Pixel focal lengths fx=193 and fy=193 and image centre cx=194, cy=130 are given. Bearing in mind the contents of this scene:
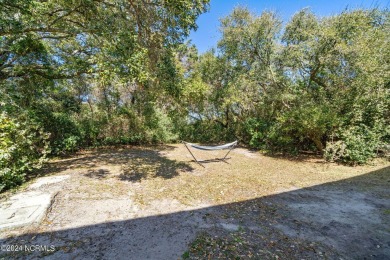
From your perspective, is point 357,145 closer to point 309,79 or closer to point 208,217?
point 309,79

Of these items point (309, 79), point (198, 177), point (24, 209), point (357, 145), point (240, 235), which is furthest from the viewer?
point (309, 79)

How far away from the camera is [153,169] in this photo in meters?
6.11

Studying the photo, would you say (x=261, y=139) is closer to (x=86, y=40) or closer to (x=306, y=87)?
(x=306, y=87)

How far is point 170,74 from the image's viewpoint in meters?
5.62

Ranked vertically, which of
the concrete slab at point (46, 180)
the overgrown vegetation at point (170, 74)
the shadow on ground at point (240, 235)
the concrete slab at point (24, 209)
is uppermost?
the overgrown vegetation at point (170, 74)

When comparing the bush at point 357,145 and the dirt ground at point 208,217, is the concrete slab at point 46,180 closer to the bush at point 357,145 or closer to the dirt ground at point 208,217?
the dirt ground at point 208,217

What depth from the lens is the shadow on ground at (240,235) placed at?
2379 mm

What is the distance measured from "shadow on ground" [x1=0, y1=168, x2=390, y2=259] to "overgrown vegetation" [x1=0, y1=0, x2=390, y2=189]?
2.70 m

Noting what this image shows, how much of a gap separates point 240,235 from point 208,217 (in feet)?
2.11

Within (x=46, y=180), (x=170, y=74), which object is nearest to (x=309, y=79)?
(x=170, y=74)

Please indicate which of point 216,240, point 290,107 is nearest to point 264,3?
point 290,107

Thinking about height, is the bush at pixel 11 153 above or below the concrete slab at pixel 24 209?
above

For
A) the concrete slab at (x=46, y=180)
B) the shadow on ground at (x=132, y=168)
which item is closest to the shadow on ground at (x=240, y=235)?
the concrete slab at (x=46, y=180)

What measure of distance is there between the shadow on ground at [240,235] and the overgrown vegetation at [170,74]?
8.86ft
